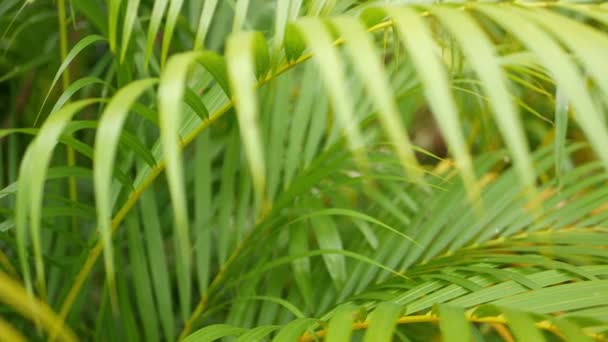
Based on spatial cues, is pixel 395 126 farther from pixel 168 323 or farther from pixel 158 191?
pixel 158 191

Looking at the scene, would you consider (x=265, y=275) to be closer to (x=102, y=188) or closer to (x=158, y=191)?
(x=158, y=191)

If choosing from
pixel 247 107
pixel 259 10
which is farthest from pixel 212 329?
pixel 259 10

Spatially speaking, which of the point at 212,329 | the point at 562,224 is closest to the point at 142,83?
the point at 212,329

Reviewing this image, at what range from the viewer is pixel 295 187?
22.0 inches

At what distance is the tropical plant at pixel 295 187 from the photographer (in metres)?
0.28

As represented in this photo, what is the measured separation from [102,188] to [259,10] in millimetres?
528

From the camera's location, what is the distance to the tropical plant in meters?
0.28

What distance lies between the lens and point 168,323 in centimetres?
60

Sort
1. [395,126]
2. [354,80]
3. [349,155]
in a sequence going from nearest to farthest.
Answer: [395,126] → [349,155] → [354,80]

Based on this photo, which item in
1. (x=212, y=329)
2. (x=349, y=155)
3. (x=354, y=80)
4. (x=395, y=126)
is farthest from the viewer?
(x=354, y=80)

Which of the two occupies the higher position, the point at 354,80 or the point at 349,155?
the point at 354,80

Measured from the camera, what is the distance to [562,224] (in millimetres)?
611

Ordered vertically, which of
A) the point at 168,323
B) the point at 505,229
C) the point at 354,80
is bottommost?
the point at 168,323

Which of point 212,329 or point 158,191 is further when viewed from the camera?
point 158,191
